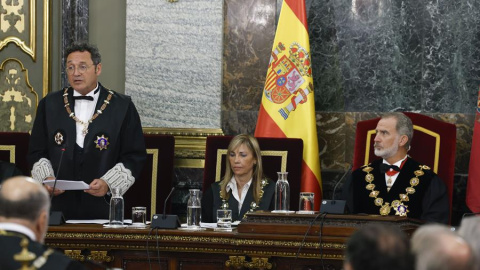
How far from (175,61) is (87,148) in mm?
1726

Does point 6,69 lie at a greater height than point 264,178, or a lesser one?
greater

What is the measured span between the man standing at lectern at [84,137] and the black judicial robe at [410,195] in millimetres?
1502

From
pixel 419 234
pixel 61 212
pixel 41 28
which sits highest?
pixel 41 28

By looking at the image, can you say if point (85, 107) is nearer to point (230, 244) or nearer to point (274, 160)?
point (274, 160)

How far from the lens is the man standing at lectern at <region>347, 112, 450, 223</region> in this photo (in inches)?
245

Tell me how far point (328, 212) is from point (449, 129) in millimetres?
1845

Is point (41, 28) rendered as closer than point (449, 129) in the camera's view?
No

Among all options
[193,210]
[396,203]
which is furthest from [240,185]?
[396,203]

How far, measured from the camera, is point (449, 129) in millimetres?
6723

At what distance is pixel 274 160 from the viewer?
6902 millimetres

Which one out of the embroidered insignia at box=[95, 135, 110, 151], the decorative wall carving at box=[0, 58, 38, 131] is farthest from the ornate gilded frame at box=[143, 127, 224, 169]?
the embroidered insignia at box=[95, 135, 110, 151]

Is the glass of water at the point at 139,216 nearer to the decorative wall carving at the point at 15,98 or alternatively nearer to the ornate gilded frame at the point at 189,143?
the ornate gilded frame at the point at 189,143

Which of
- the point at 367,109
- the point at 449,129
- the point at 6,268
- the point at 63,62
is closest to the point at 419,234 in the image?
the point at 6,268

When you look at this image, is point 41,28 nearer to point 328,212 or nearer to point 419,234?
point 328,212
